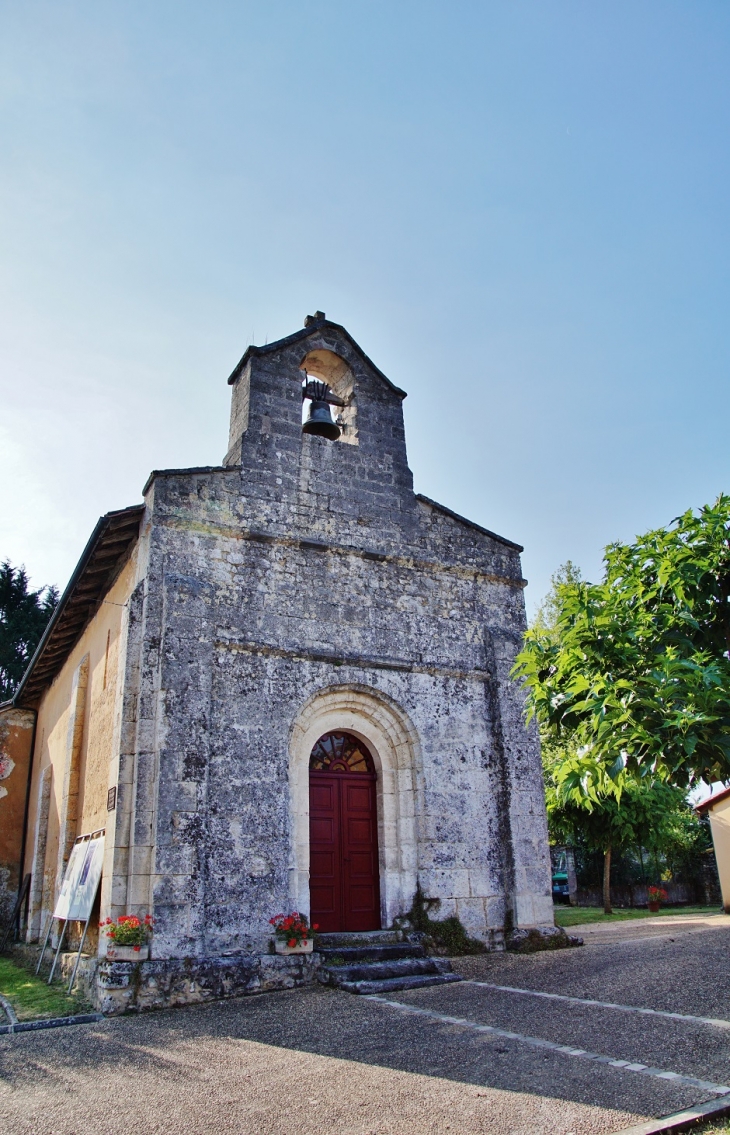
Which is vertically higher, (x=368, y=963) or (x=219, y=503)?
(x=219, y=503)

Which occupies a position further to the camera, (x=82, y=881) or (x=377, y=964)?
(x=82, y=881)

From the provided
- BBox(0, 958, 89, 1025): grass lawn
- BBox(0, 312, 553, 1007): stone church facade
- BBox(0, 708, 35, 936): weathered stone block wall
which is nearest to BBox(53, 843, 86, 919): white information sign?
BBox(0, 312, 553, 1007): stone church facade

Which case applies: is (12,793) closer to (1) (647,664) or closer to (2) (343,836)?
(2) (343,836)

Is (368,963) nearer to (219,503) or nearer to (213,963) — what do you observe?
(213,963)

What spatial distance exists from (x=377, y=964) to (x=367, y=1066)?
10.4 ft

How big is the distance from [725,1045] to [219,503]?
7.42 metres

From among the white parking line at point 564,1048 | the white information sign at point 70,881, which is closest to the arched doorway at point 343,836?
the white parking line at point 564,1048

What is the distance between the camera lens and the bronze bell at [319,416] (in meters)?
11.2

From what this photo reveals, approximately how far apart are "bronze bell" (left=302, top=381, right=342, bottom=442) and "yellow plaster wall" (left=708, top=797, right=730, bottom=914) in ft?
39.3

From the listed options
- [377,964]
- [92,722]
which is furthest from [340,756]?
[92,722]

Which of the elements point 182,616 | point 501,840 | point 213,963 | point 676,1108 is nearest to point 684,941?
point 501,840

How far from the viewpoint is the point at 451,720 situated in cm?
1048

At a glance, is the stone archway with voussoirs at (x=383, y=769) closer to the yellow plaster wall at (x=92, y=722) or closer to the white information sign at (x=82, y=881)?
the white information sign at (x=82, y=881)

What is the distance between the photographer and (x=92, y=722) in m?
11.4
